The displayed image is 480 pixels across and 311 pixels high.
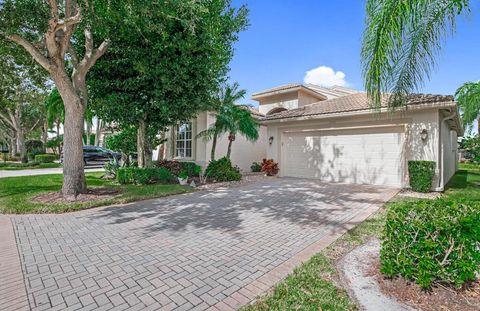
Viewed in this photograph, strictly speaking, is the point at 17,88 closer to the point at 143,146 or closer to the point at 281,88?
the point at 143,146

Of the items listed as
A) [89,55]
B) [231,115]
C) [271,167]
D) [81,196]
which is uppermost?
[89,55]

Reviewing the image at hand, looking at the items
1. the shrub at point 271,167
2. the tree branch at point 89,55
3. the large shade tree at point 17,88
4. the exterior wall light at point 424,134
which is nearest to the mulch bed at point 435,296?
the exterior wall light at point 424,134

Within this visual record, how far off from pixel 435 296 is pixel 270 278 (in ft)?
6.07

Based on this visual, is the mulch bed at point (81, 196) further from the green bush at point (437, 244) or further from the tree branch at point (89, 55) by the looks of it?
the green bush at point (437, 244)

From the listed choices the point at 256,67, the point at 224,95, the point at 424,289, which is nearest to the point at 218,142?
the point at 224,95

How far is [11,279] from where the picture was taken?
3.23m

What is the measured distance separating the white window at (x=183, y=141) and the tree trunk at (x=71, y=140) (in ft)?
22.6

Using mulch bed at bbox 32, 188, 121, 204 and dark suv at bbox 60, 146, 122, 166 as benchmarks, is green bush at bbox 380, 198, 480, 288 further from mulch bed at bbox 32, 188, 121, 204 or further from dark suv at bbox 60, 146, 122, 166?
dark suv at bbox 60, 146, 122, 166

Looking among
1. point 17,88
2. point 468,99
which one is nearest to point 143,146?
point 17,88

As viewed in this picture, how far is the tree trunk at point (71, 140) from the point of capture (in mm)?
7758

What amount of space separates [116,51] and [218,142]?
7.00 metres

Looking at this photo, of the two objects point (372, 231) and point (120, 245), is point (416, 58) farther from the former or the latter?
point (120, 245)

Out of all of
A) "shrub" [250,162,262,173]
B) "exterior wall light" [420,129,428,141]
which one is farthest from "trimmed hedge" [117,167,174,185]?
"exterior wall light" [420,129,428,141]

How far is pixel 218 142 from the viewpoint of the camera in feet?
47.5
